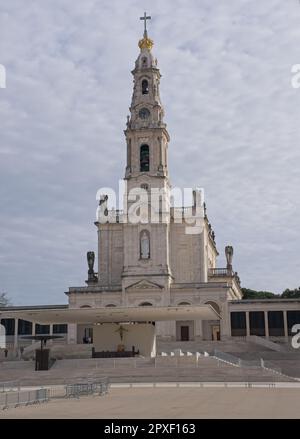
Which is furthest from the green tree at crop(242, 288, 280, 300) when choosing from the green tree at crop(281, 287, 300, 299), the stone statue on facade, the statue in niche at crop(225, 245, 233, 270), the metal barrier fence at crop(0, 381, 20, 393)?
the metal barrier fence at crop(0, 381, 20, 393)

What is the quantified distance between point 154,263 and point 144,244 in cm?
251

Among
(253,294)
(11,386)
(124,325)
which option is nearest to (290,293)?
(253,294)

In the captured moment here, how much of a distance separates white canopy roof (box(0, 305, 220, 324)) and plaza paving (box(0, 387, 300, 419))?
20.1m

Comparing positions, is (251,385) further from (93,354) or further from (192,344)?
(192,344)

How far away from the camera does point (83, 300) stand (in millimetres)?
Result: 70812

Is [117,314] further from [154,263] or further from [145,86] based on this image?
[145,86]

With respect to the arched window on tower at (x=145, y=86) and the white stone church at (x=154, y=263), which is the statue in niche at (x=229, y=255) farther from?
the arched window on tower at (x=145, y=86)

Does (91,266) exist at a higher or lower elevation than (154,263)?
higher

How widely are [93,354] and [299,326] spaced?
2555 cm

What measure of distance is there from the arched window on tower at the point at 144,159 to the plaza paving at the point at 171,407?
43.9 metres

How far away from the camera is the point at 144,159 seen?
2891 inches

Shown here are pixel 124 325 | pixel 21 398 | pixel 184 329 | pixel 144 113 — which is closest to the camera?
pixel 21 398

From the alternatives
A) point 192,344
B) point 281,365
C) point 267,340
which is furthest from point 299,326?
point 281,365

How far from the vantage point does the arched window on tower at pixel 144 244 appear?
233 ft
